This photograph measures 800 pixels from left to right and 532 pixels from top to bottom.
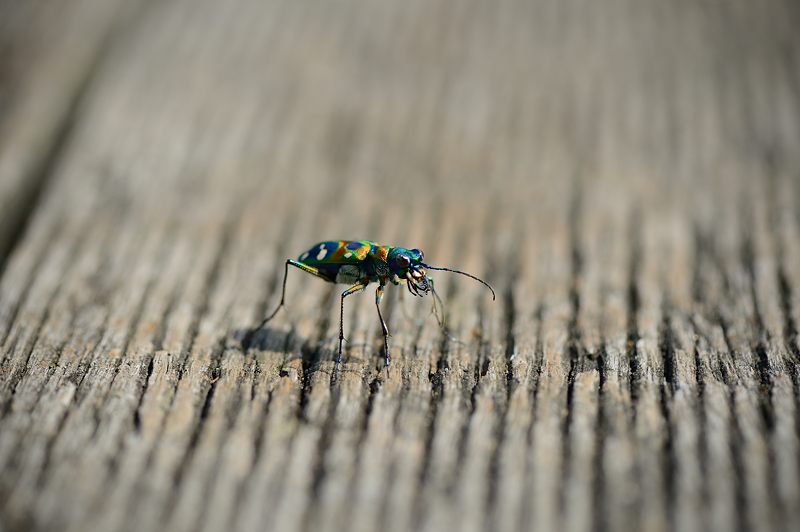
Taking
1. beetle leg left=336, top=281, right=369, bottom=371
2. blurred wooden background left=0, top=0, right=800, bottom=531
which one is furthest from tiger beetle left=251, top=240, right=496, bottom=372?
blurred wooden background left=0, top=0, right=800, bottom=531

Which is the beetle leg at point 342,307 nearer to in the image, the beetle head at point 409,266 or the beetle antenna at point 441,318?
the beetle head at point 409,266

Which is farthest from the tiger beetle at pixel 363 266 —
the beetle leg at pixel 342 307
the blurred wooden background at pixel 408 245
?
the blurred wooden background at pixel 408 245

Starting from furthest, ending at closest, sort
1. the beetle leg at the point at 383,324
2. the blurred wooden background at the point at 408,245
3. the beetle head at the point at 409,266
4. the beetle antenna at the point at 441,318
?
the beetle head at the point at 409,266 → the beetle antenna at the point at 441,318 → the beetle leg at the point at 383,324 → the blurred wooden background at the point at 408,245

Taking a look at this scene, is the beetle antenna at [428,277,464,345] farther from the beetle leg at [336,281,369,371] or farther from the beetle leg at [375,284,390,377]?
the beetle leg at [336,281,369,371]

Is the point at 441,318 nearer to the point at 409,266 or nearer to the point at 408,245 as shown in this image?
the point at 409,266

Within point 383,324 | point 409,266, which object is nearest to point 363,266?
point 409,266

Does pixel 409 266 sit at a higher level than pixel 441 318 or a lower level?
higher
